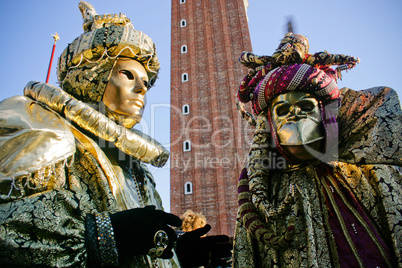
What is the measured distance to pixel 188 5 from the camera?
25281mm

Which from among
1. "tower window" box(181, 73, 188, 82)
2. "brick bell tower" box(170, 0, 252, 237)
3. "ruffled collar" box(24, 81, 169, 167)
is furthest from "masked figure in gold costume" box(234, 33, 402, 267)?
"tower window" box(181, 73, 188, 82)

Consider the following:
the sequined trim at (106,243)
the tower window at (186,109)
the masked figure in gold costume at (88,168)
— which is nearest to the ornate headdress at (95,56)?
the masked figure in gold costume at (88,168)

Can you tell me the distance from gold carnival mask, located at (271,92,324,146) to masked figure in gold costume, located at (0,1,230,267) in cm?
84

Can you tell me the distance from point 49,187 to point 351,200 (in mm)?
1798

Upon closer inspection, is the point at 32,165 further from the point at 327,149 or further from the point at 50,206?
the point at 327,149

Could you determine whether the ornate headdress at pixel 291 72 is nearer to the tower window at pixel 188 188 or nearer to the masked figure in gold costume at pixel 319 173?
the masked figure in gold costume at pixel 319 173

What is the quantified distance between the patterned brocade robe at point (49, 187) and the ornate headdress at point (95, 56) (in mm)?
280

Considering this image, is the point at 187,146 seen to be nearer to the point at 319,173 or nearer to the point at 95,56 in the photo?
the point at 319,173

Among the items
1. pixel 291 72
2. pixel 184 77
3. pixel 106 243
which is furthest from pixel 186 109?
pixel 106 243

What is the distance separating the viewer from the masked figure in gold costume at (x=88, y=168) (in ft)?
4.15

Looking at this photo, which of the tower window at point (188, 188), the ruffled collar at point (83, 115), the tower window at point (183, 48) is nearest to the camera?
the ruffled collar at point (83, 115)

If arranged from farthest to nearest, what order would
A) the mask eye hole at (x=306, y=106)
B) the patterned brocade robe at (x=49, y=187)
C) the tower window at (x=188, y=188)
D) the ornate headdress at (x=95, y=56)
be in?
1. the tower window at (x=188, y=188)
2. the mask eye hole at (x=306, y=106)
3. the ornate headdress at (x=95, y=56)
4. the patterned brocade robe at (x=49, y=187)

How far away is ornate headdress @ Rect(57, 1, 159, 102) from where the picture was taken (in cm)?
201

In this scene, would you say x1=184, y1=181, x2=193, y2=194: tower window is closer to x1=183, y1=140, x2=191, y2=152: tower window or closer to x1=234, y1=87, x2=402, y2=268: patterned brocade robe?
x1=183, y1=140, x2=191, y2=152: tower window
